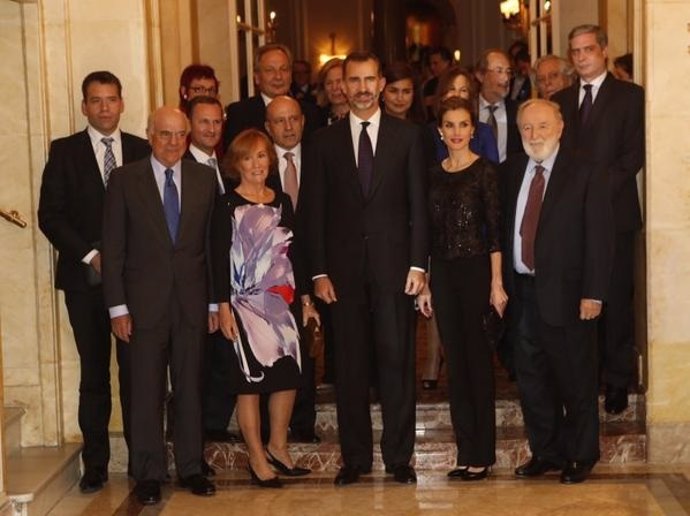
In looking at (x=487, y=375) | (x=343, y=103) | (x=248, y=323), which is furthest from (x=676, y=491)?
(x=343, y=103)

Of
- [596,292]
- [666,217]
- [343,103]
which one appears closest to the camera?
[596,292]

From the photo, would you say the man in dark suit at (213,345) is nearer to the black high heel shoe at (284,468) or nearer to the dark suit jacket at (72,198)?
the black high heel shoe at (284,468)

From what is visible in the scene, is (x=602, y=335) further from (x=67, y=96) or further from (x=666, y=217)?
(x=67, y=96)

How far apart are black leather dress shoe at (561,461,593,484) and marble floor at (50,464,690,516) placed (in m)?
0.04

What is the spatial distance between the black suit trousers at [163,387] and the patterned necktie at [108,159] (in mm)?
750

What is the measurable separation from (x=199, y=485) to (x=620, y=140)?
8.79 ft

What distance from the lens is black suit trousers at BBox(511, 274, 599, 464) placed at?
6461 mm

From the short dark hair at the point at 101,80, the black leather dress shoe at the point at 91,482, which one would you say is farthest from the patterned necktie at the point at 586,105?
the black leather dress shoe at the point at 91,482

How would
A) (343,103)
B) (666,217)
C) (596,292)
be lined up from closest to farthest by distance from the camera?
1. (596,292)
2. (666,217)
3. (343,103)

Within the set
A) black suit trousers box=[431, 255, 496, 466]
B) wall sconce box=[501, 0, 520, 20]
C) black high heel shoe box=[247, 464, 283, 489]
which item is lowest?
black high heel shoe box=[247, 464, 283, 489]

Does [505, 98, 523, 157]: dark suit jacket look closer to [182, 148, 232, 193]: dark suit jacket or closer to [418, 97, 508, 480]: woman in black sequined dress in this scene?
[418, 97, 508, 480]: woman in black sequined dress

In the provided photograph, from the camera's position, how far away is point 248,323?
21.3ft

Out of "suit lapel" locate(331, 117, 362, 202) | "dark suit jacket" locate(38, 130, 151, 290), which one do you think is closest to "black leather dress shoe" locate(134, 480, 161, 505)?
"dark suit jacket" locate(38, 130, 151, 290)

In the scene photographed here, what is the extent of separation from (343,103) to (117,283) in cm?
180
